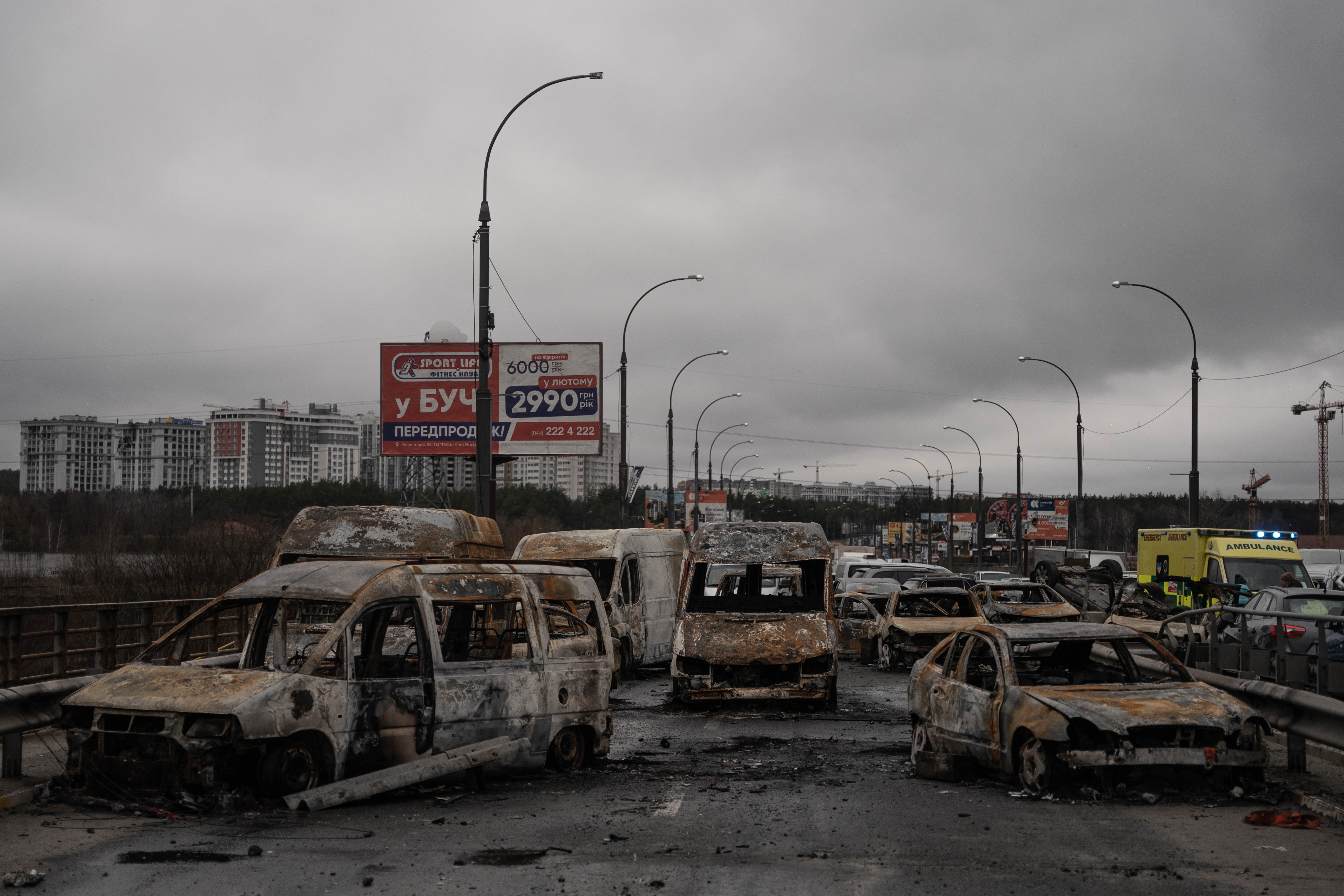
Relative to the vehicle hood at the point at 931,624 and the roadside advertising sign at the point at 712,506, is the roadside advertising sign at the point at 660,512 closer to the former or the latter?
the roadside advertising sign at the point at 712,506

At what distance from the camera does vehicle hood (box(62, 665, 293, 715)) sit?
24.1 feet

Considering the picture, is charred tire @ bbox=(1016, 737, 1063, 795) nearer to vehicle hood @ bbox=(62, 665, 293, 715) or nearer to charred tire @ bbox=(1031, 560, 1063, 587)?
vehicle hood @ bbox=(62, 665, 293, 715)

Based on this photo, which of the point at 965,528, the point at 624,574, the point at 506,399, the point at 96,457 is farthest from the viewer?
the point at 96,457

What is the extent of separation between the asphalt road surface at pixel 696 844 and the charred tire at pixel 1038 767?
235 mm

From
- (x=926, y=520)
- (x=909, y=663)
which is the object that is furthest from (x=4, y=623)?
(x=926, y=520)

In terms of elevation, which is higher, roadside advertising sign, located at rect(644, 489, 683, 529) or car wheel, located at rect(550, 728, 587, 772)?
roadside advertising sign, located at rect(644, 489, 683, 529)

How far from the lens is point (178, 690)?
7.53 meters

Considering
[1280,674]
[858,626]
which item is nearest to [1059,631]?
[1280,674]

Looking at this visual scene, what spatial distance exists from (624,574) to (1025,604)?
7380 mm

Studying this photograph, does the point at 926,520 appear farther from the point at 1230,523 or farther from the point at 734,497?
the point at 1230,523

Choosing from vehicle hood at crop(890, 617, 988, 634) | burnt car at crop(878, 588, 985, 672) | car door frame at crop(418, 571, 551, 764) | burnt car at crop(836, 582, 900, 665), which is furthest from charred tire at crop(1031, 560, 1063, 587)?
car door frame at crop(418, 571, 551, 764)

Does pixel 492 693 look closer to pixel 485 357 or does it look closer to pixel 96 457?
pixel 485 357

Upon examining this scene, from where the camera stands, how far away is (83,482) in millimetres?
131375

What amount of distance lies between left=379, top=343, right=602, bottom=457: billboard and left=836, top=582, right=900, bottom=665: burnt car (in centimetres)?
1089
